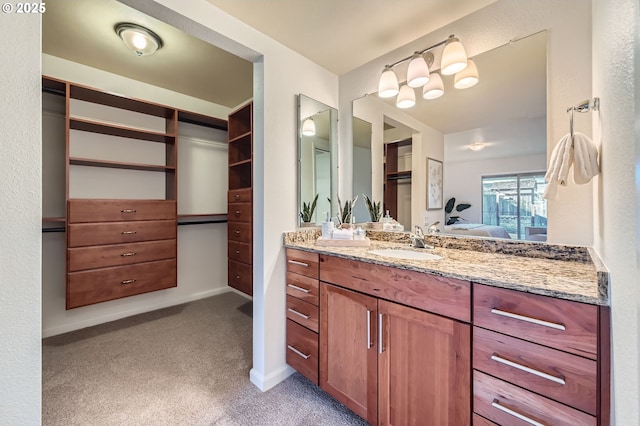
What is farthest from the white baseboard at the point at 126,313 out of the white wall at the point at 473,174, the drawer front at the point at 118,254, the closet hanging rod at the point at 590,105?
the closet hanging rod at the point at 590,105

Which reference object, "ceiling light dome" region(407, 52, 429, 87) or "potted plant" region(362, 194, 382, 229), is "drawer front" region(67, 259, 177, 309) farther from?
"ceiling light dome" region(407, 52, 429, 87)

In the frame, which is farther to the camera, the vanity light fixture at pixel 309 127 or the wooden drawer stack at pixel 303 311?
the vanity light fixture at pixel 309 127

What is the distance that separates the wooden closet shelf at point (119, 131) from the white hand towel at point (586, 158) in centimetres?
317

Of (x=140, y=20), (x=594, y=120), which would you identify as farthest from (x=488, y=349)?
(x=140, y=20)

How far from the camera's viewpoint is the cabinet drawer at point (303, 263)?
1632 mm

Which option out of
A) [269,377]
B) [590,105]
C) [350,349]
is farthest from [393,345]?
[590,105]

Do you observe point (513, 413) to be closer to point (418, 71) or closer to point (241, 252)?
point (418, 71)

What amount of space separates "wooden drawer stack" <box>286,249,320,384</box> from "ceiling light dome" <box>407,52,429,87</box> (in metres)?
1.33

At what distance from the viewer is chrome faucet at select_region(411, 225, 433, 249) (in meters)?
1.70

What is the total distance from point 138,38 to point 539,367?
297 cm

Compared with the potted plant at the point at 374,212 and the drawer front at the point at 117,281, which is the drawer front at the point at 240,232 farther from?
the potted plant at the point at 374,212

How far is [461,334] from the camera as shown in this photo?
101cm

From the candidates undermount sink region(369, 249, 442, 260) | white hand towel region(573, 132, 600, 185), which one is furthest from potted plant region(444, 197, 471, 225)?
white hand towel region(573, 132, 600, 185)
